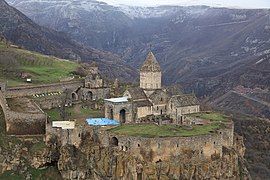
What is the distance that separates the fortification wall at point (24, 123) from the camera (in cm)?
6375

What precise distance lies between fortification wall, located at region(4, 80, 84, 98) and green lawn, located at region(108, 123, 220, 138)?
61.4ft

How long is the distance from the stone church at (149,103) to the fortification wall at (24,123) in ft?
35.7

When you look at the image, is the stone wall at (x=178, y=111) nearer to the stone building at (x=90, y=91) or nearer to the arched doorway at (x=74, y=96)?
the stone building at (x=90, y=91)

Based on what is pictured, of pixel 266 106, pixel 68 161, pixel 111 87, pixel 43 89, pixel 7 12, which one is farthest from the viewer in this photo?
pixel 7 12

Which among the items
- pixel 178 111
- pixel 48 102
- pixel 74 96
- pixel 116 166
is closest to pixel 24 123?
pixel 116 166

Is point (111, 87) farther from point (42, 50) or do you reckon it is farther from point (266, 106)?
point (42, 50)

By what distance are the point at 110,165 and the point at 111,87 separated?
30499mm

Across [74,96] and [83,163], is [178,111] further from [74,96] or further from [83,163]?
[83,163]

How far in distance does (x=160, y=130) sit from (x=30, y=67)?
45.9 metres

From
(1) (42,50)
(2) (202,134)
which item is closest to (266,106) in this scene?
(1) (42,50)

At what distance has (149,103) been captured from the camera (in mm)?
76125

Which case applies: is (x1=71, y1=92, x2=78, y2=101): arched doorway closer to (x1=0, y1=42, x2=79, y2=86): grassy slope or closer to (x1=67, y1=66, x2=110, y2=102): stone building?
(x1=67, y1=66, x2=110, y2=102): stone building

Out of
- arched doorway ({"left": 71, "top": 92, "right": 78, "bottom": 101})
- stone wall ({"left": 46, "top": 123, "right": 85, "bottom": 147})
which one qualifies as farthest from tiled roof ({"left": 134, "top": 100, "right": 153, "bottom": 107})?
arched doorway ({"left": 71, "top": 92, "right": 78, "bottom": 101})

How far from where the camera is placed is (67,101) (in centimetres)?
8138
